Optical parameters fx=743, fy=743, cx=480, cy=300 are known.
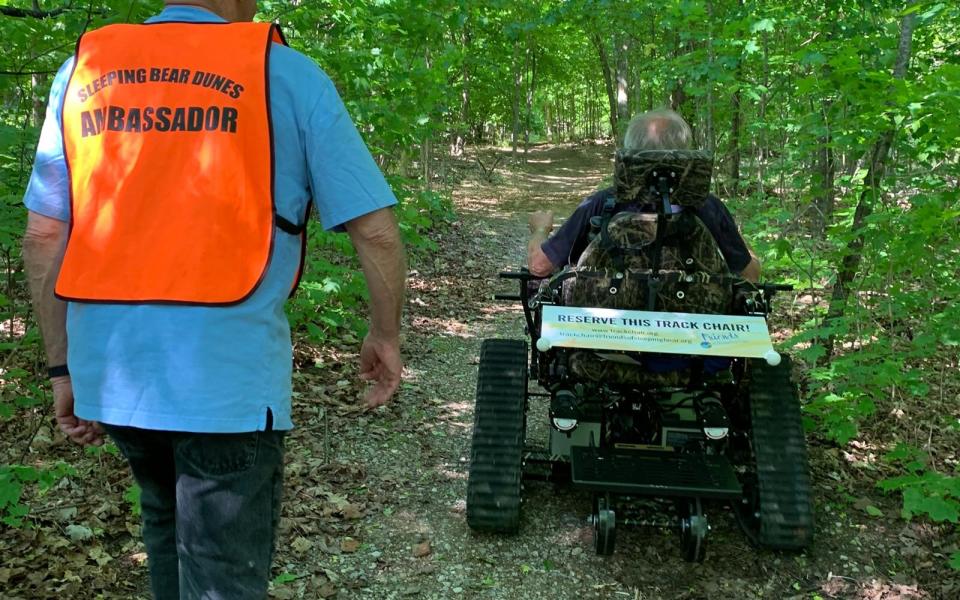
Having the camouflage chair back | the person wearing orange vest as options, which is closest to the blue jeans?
the person wearing orange vest

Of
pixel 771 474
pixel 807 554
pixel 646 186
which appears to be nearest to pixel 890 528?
pixel 807 554

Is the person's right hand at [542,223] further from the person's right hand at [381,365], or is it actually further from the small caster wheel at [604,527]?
the person's right hand at [381,365]

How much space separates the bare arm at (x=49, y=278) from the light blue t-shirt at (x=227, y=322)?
0.04m

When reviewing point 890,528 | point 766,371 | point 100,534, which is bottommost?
point 890,528

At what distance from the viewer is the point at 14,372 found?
3.37m

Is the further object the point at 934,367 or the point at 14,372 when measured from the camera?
the point at 934,367

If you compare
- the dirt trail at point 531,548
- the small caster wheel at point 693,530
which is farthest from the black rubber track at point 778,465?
the small caster wheel at point 693,530

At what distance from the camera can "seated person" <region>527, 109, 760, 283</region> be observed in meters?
3.63

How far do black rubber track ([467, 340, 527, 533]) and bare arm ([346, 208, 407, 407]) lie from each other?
177 cm

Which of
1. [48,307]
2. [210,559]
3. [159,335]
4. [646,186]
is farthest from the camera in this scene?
[646,186]

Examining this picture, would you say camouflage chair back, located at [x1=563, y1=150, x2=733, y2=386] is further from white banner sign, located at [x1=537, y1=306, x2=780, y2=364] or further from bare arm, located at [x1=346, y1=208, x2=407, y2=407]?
bare arm, located at [x1=346, y1=208, x2=407, y2=407]

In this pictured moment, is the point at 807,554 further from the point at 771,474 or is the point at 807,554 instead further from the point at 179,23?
the point at 179,23

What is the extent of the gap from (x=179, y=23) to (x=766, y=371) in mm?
3192

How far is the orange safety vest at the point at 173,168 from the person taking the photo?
61.7 inches
